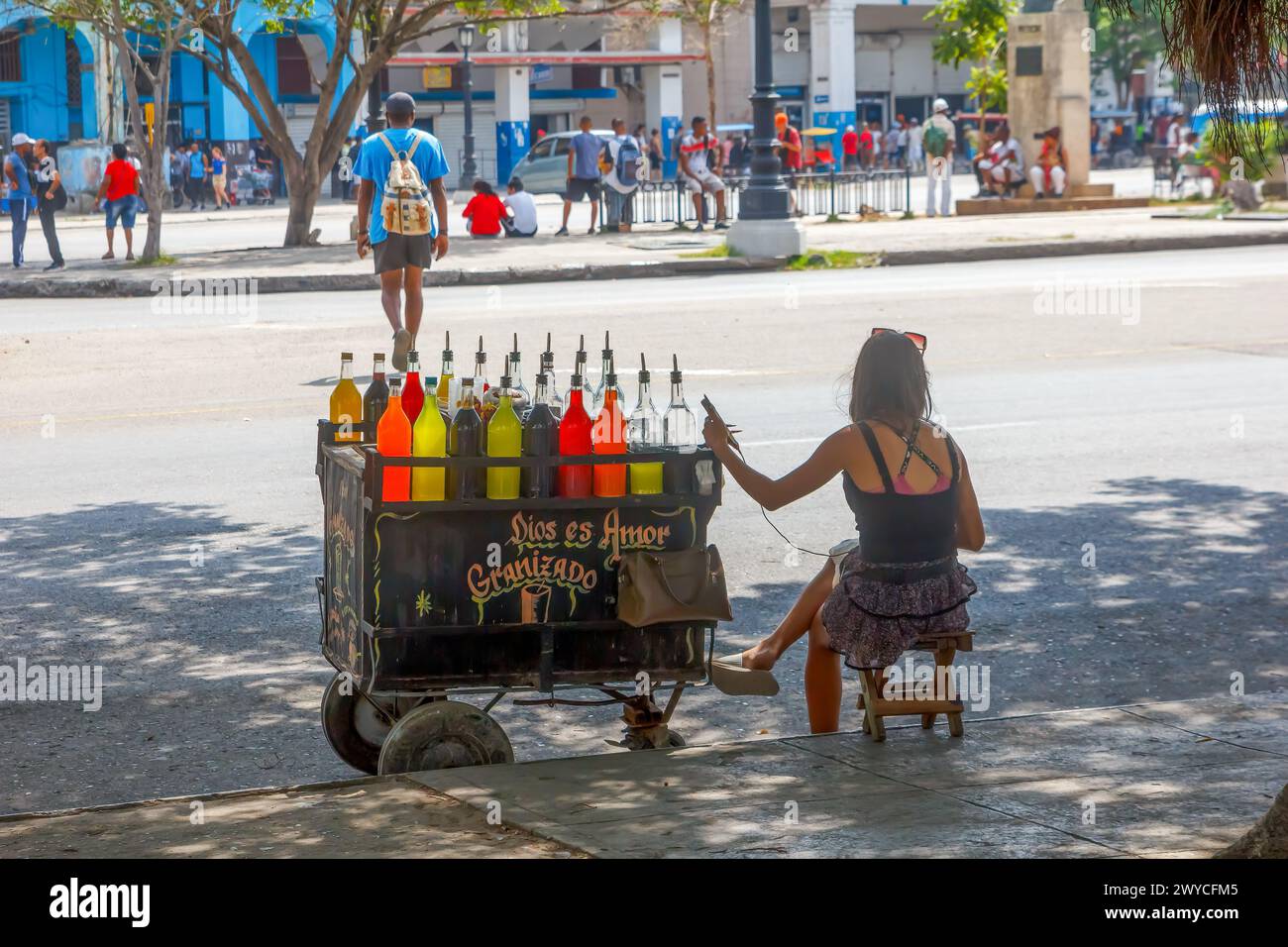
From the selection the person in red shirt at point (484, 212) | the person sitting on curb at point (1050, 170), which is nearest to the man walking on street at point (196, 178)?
the person in red shirt at point (484, 212)

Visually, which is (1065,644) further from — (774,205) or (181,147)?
(181,147)

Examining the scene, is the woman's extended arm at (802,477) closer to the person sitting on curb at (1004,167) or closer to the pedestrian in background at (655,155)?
the person sitting on curb at (1004,167)

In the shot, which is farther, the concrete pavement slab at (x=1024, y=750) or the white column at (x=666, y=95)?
the white column at (x=666, y=95)

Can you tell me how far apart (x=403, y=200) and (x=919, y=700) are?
855 cm

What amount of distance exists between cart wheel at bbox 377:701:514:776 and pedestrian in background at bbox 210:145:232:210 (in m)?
42.1

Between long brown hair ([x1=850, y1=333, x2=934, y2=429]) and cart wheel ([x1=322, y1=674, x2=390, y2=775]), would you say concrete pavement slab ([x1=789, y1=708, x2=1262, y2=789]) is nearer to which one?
long brown hair ([x1=850, y1=333, x2=934, y2=429])

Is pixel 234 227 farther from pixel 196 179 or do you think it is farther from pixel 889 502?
pixel 889 502

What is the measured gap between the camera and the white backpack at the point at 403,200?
1334 centimetres

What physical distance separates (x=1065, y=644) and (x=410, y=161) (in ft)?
25.1

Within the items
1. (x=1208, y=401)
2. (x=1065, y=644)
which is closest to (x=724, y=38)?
(x=1208, y=401)

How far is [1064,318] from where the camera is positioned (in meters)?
16.9

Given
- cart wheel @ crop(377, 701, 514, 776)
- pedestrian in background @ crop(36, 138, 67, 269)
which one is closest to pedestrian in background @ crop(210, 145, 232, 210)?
pedestrian in background @ crop(36, 138, 67, 269)

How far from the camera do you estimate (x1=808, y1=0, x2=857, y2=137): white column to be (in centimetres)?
6281

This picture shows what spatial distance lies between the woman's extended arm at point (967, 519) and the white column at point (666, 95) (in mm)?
52977
